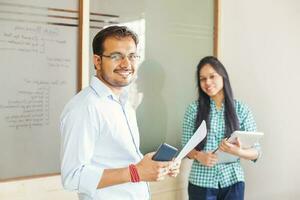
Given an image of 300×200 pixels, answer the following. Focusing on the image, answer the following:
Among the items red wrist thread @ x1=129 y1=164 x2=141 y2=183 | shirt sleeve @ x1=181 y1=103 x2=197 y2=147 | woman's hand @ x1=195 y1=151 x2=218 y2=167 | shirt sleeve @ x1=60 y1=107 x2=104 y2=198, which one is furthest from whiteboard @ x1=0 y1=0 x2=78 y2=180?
red wrist thread @ x1=129 y1=164 x2=141 y2=183

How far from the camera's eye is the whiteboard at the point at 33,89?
2264 millimetres

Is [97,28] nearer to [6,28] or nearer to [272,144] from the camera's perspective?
[6,28]

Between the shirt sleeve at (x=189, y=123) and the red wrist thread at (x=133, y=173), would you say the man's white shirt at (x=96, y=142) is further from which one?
the shirt sleeve at (x=189, y=123)

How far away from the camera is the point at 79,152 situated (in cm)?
136

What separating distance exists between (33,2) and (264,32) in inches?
68.7

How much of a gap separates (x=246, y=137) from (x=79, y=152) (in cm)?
116

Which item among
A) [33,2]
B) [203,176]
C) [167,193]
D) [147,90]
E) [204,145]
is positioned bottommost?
[167,193]

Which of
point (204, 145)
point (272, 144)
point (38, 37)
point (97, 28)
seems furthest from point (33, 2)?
point (272, 144)

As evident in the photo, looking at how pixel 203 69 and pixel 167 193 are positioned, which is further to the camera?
pixel 167 193

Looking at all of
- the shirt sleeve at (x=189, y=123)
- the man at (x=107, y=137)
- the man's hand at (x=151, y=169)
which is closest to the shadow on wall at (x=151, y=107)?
the shirt sleeve at (x=189, y=123)

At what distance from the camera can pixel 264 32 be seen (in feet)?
10.2

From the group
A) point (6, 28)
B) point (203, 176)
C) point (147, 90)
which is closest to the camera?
point (6, 28)

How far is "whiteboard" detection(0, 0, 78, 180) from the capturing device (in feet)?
7.43

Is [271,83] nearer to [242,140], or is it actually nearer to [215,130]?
[215,130]
